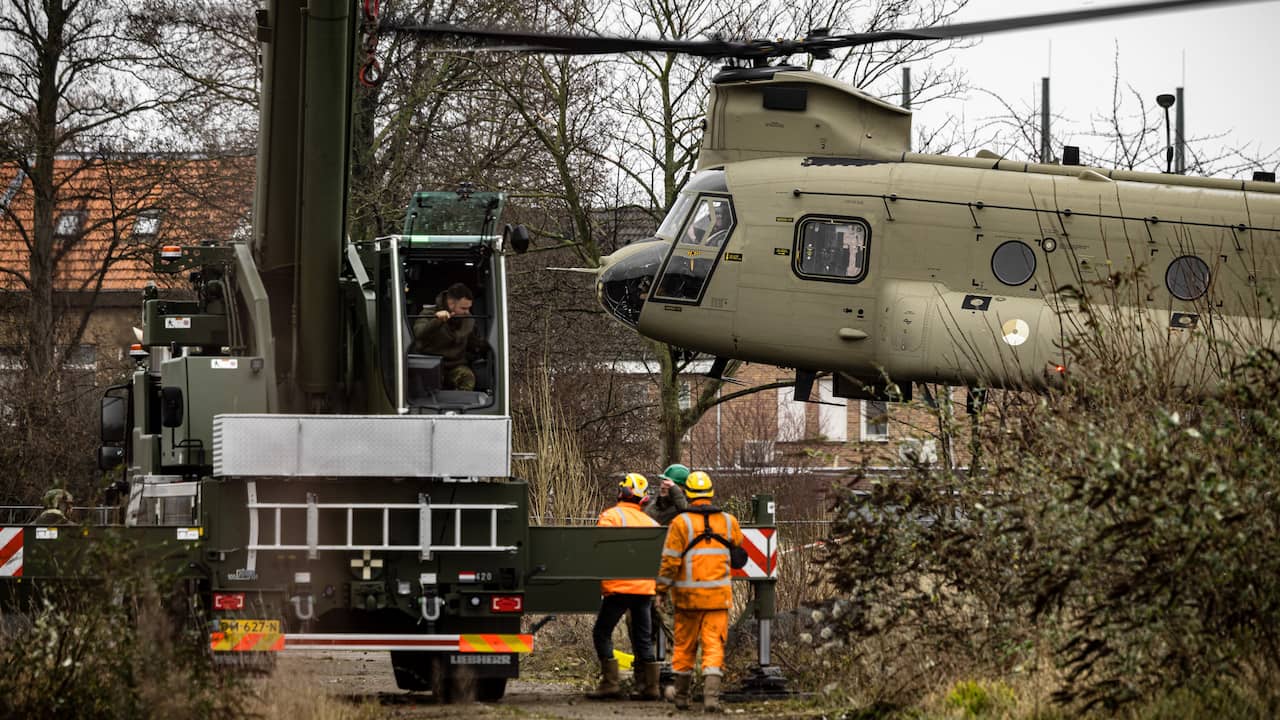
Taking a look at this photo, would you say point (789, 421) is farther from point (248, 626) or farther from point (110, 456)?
point (248, 626)

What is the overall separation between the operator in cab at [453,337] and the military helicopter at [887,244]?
5.85 meters

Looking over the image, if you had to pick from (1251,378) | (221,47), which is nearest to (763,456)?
(221,47)

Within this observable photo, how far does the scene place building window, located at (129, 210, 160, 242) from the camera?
28.2m

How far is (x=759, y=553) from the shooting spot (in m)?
12.2

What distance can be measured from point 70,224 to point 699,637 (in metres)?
19.9

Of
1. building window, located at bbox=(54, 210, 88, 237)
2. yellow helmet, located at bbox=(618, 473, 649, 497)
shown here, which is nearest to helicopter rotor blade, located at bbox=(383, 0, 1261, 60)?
yellow helmet, located at bbox=(618, 473, 649, 497)

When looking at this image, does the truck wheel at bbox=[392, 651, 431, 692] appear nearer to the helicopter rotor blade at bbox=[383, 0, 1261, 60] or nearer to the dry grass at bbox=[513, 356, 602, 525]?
the helicopter rotor blade at bbox=[383, 0, 1261, 60]

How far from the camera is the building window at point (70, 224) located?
28391mm

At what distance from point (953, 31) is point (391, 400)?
5.33 meters

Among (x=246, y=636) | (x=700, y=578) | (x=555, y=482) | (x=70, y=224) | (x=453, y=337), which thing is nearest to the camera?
(x=246, y=636)

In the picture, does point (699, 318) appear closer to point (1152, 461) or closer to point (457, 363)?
point (457, 363)

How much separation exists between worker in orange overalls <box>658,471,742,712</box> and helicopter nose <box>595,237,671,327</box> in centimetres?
639

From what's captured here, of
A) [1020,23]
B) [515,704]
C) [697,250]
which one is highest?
[1020,23]

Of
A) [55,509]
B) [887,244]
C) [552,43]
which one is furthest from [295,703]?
[887,244]
